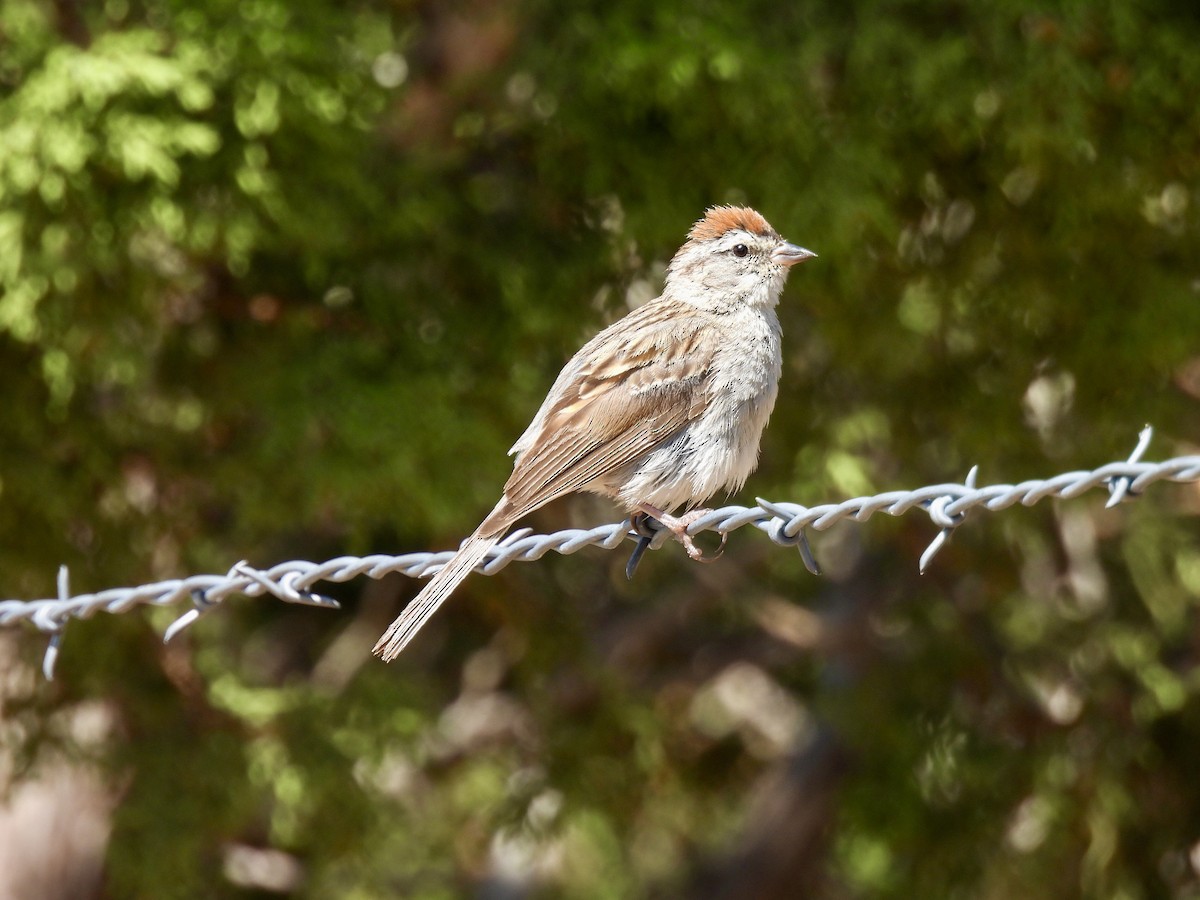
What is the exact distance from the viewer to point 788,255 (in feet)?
16.6

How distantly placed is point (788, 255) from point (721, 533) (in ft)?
5.35

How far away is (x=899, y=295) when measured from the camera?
6023 mm

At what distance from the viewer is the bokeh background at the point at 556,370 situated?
5406mm

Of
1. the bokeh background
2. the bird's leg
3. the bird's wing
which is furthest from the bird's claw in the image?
the bokeh background

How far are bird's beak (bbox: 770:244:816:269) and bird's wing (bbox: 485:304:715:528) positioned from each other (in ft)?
1.56

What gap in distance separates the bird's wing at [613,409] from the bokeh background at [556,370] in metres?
1.05

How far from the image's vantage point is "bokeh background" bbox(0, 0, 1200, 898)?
541 cm

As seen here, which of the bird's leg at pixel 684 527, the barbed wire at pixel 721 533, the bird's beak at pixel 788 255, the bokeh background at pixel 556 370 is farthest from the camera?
the bokeh background at pixel 556 370

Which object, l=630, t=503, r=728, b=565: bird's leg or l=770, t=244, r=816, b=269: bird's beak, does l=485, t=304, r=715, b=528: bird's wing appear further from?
l=770, t=244, r=816, b=269: bird's beak

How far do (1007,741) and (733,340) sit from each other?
119 inches

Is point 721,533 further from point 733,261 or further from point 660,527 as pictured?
point 733,261

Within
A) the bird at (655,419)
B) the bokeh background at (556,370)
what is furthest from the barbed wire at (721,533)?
the bokeh background at (556,370)

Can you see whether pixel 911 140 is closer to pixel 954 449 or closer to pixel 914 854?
pixel 954 449

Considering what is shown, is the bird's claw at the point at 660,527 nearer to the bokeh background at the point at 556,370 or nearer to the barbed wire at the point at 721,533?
the barbed wire at the point at 721,533
